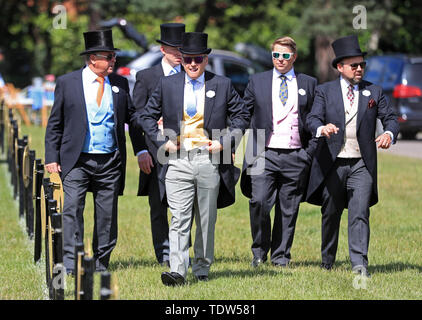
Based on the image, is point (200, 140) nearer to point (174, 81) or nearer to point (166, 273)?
point (174, 81)

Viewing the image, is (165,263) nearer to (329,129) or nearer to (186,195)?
(186,195)

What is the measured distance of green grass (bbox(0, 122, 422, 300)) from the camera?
762 centimetres

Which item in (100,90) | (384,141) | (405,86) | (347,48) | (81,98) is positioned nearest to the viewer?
(384,141)

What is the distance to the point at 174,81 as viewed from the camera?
791 cm

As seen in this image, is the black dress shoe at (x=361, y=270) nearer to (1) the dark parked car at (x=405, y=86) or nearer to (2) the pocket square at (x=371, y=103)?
(2) the pocket square at (x=371, y=103)

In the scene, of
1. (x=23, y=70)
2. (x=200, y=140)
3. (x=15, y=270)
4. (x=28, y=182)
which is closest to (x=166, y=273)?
(x=200, y=140)

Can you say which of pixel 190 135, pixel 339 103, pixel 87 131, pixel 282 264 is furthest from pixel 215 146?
pixel 282 264

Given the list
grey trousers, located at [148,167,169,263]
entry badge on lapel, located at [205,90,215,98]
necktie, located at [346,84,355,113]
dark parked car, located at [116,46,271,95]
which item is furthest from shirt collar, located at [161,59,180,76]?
dark parked car, located at [116,46,271,95]

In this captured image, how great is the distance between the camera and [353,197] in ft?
28.0

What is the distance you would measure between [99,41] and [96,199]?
1.35 metres

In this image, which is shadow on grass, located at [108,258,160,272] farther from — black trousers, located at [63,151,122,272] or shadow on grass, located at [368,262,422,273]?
shadow on grass, located at [368,262,422,273]

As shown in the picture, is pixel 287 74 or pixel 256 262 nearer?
pixel 287 74

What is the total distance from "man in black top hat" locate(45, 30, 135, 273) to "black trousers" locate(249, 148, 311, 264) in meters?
1.36
